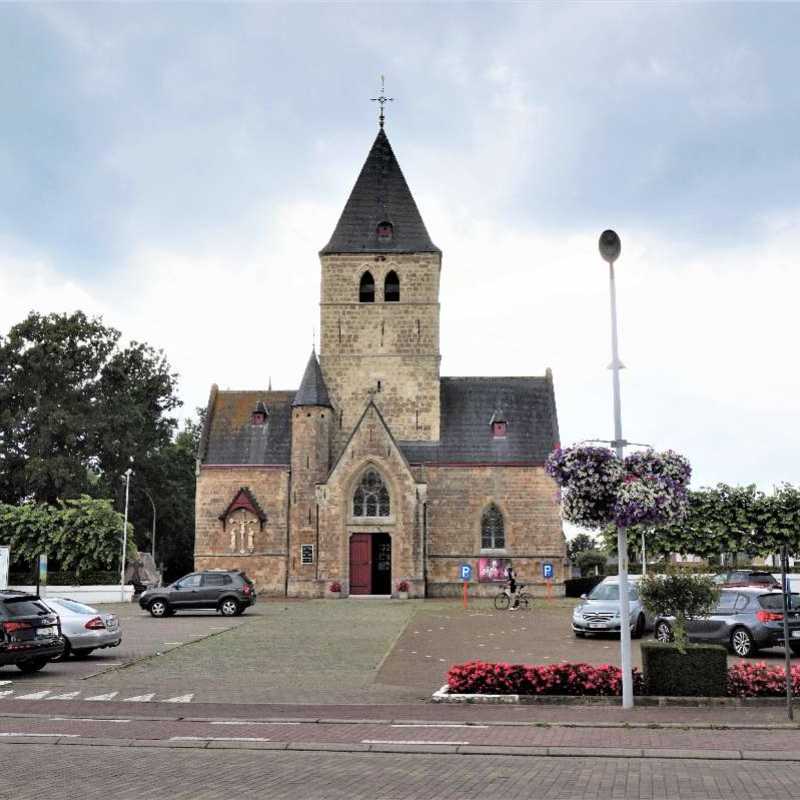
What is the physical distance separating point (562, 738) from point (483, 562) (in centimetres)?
3459

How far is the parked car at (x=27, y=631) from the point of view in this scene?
17819mm

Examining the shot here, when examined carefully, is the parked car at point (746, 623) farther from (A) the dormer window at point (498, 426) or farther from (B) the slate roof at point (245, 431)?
(B) the slate roof at point (245, 431)

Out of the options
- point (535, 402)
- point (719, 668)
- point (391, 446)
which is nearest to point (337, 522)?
point (391, 446)

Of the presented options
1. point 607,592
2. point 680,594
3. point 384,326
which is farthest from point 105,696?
point 384,326

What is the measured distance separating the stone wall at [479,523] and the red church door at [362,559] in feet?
9.51

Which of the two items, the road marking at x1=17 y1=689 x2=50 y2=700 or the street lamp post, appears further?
the road marking at x1=17 y1=689 x2=50 y2=700

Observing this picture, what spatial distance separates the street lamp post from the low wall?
34.1 meters

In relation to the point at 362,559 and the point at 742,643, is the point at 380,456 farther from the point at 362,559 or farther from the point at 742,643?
the point at 742,643

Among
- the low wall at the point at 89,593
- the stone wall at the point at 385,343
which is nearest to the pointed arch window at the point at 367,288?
the stone wall at the point at 385,343

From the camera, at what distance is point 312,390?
1844 inches

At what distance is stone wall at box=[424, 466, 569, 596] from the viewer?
152ft

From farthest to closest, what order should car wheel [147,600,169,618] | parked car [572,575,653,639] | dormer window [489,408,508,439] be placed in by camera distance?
dormer window [489,408,508,439]
car wheel [147,600,169,618]
parked car [572,575,653,639]

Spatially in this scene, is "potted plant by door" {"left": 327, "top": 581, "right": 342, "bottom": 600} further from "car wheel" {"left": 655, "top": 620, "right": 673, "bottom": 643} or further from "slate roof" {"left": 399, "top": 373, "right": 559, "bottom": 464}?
"car wheel" {"left": 655, "top": 620, "right": 673, "bottom": 643}

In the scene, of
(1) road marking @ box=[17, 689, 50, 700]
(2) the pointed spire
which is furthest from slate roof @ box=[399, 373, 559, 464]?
(1) road marking @ box=[17, 689, 50, 700]
